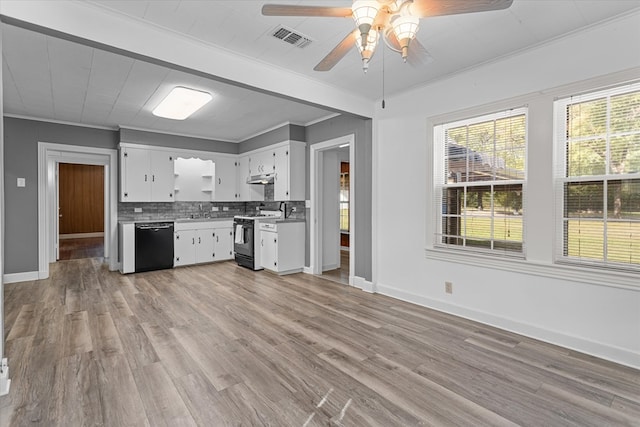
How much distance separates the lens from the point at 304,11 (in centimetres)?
170

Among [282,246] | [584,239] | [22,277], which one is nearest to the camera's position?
[584,239]

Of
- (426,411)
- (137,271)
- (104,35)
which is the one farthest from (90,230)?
(426,411)

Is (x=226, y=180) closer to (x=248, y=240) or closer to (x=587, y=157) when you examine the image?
(x=248, y=240)

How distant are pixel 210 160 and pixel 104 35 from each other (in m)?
4.52

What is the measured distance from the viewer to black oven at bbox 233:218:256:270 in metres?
5.80

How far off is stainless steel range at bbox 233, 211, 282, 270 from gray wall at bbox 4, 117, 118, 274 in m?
3.18

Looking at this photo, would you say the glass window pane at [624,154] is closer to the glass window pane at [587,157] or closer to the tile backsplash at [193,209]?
the glass window pane at [587,157]

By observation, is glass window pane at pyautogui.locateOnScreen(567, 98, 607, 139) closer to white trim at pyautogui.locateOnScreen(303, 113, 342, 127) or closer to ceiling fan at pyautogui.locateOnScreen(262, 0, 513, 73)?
ceiling fan at pyautogui.locateOnScreen(262, 0, 513, 73)

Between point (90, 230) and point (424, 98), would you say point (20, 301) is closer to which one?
point (424, 98)

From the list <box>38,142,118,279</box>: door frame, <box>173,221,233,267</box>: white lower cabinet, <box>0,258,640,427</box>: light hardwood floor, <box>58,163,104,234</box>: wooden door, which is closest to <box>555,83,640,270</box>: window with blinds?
<box>0,258,640,427</box>: light hardwood floor

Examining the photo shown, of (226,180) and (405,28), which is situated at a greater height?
(405,28)

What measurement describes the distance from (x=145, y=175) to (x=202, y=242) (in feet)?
5.33

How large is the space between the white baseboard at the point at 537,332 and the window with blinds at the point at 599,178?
648 mm

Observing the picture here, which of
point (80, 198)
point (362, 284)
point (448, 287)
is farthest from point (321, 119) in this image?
point (80, 198)
